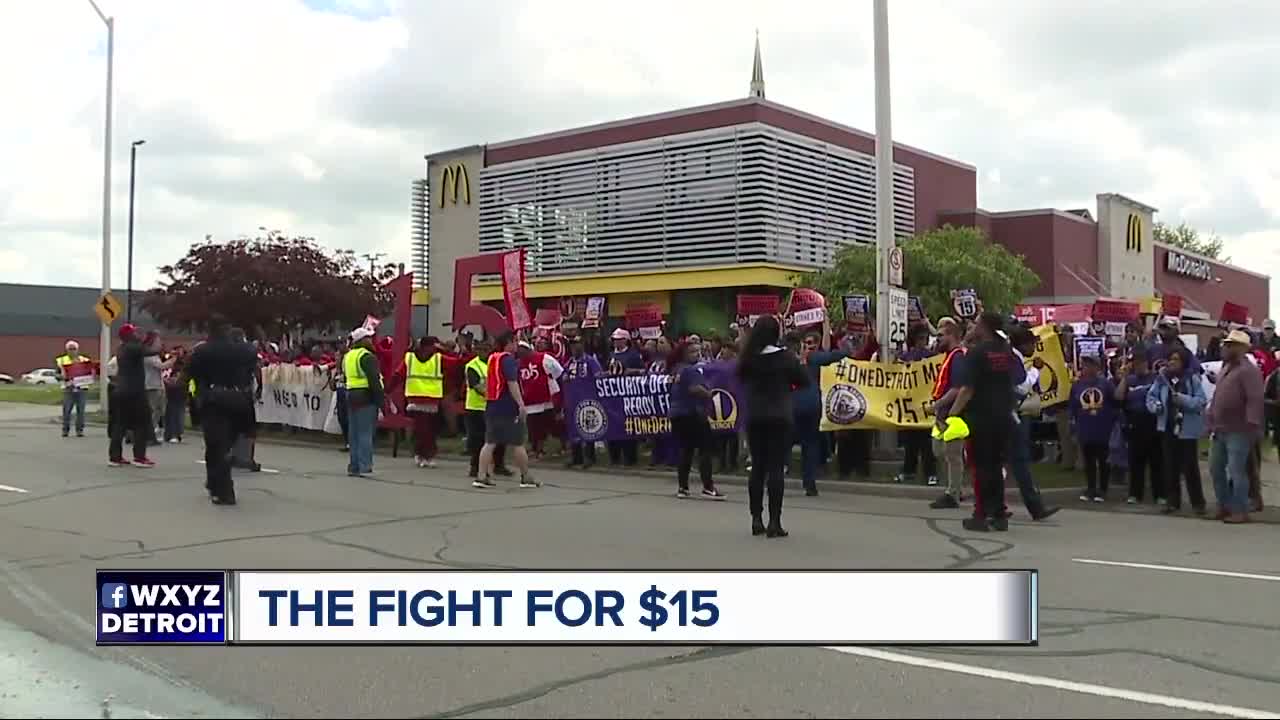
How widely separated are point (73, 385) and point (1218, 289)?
5404 cm

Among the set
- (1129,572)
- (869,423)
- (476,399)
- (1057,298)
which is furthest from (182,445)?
(1057,298)

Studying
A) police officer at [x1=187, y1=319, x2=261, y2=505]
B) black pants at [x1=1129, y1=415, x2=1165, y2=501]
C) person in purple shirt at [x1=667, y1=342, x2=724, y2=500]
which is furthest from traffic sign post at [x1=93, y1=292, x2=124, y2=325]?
black pants at [x1=1129, y1=415, x2=1165, y2=501]

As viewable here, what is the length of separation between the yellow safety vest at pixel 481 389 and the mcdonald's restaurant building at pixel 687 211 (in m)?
16.2

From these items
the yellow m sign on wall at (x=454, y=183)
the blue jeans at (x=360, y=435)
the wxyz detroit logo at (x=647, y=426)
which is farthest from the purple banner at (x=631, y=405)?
the yellow m sign on wall at (x=454, y=183)

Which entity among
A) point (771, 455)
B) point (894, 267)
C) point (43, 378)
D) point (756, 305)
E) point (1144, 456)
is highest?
point (894, 267)

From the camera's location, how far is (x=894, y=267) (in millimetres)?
14641

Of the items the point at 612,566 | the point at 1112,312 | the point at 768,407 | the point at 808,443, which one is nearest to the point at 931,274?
the point at 1112,312

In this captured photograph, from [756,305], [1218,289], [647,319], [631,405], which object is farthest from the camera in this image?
[1218,289]

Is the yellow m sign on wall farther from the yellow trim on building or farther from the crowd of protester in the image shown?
the crowd of protester

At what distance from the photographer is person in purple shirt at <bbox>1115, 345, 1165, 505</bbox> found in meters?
12.0

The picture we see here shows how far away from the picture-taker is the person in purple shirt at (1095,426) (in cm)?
1243

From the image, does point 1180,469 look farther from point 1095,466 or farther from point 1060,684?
point 1060,684

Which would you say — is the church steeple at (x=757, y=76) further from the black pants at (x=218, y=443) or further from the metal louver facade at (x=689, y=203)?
the black pants at (x=218, y=443)

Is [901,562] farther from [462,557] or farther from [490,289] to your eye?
[490,289]
